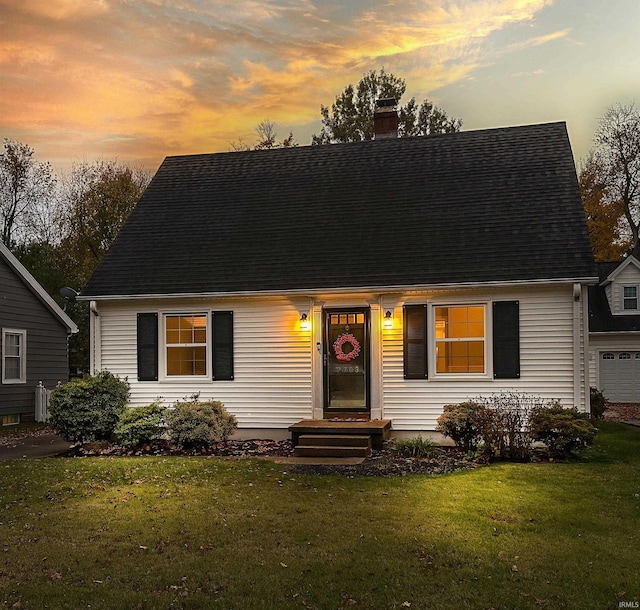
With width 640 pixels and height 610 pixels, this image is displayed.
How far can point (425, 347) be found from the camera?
12352 mm

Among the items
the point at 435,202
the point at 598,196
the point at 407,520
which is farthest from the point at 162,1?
the point at 598,196

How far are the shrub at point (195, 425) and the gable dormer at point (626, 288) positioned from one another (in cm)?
1773

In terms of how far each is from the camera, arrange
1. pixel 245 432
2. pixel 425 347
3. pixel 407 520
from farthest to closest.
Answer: pixel 245 432, pixel 425 347, pixel 407 520

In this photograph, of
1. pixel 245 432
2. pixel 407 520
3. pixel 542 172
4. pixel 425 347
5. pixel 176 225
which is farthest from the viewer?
pixel 176 225

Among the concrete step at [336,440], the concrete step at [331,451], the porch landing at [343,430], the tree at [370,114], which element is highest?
the tree at [370,114]

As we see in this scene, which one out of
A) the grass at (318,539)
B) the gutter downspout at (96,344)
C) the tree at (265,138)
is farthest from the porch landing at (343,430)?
the tree at (265,138)

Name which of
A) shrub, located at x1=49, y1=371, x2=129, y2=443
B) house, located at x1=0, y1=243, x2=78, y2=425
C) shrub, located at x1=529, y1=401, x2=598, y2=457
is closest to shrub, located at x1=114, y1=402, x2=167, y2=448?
shrub, located at x1=49, y1=371, x2=129, y2=443

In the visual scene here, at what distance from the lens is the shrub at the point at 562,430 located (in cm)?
1022

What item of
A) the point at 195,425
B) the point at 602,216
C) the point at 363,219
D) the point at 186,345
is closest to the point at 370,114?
the point at 602,216

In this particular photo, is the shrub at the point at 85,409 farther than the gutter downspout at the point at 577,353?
A: Yes

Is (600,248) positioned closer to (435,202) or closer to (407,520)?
(435,202)

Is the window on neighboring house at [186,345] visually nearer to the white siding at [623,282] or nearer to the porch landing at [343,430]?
the porch landing at [343,430]

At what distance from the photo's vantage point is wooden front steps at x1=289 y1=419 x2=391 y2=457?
11109 millimetres

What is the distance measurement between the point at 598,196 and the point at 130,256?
2598 centimetres
